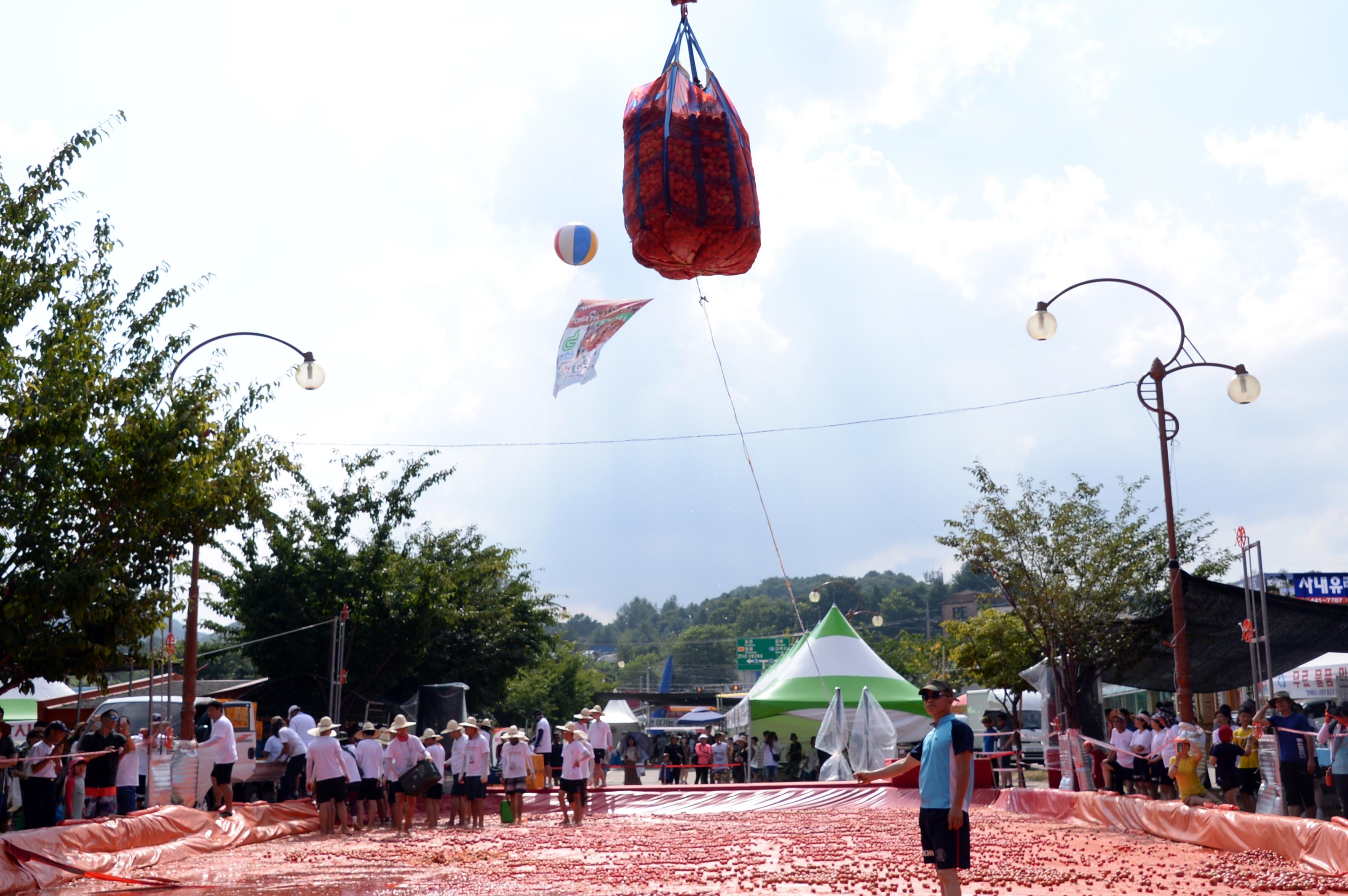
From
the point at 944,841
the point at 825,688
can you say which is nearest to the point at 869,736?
the point at 825,688

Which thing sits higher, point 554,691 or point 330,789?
point 554,691

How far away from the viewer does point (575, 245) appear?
13844 mm

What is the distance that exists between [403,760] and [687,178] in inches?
513

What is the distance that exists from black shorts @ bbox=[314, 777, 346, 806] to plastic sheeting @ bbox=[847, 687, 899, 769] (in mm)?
13186

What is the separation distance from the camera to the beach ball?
13.8 metres

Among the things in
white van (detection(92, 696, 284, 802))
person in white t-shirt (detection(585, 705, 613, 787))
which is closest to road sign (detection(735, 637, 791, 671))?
person in white t-shirt (detection(585, 705, 613, 787))

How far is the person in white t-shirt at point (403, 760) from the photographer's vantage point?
1794 cm

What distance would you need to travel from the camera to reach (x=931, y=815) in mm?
8023

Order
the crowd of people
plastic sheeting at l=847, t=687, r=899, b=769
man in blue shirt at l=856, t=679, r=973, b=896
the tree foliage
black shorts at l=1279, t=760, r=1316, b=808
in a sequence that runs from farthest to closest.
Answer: the tree foliage
plastic sheeting at l=847, t=687, r=899, b=769
black shorts at l=1279, t=760, r=1316, b=808
the crowd of people
man in blue shirt at l=856, t=679, r=973, b=896

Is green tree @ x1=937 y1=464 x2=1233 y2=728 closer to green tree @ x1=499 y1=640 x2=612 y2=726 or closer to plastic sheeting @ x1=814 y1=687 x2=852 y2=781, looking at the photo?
plastic sheeting @ x1=814 y1=687 x2=852 y2=781

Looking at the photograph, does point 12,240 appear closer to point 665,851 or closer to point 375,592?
point 665,851

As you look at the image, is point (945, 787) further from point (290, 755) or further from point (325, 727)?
point (290, 755)

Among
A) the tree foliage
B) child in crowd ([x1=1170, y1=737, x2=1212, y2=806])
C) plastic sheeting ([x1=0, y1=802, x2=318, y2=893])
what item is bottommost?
plastic sheeting ([x1=0, y1=802, x2=318, y2=893])

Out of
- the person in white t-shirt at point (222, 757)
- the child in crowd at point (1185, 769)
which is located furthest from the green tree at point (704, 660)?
the child in crowd at point (1185, 769)
